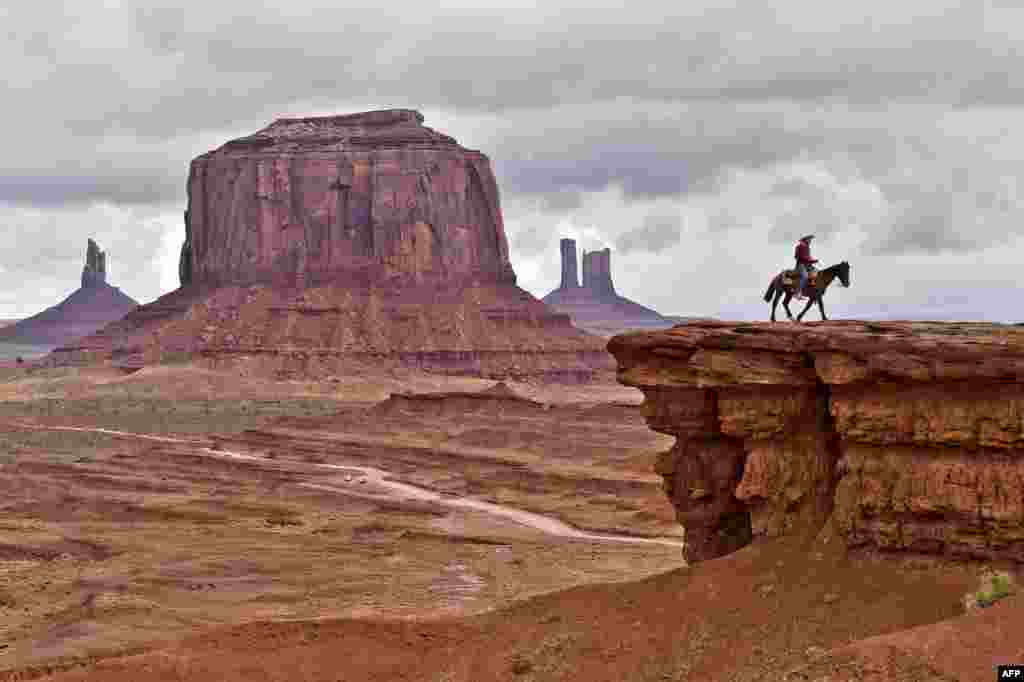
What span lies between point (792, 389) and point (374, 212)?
136057 mm

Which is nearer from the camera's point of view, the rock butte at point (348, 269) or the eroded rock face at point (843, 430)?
the eroded rock face at point (843, 430)

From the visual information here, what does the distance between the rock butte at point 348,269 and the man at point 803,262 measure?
4440 inches

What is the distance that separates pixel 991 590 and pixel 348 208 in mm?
141536

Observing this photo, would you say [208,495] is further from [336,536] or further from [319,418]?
[319,418]

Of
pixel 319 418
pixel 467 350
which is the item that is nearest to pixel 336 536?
pixel 319 418

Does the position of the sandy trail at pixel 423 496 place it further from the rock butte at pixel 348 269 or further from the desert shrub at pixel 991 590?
the rock butte at pixel 348 269

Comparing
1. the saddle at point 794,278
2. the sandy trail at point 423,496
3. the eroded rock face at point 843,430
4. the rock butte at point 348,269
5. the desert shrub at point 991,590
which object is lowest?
the sandy trail at point 423,496

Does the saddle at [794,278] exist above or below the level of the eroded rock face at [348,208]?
below

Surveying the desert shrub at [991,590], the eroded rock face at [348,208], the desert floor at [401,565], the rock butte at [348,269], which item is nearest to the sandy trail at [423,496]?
the desert floor at [401,565]

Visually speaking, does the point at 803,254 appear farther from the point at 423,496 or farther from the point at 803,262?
the point at 423,496

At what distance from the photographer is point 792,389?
73.9 feet

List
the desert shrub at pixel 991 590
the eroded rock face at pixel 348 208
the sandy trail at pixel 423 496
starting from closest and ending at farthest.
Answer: the desert shrub at pixel 991 590, the sandy trail at pixel 423 496, the eroded rock face at pixel 348 208

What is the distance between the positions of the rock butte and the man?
112765 mm

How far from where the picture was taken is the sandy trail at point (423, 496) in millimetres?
56562
